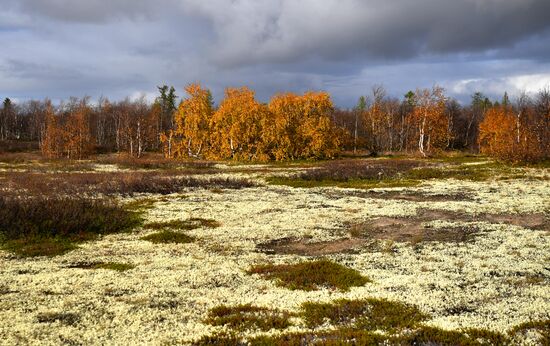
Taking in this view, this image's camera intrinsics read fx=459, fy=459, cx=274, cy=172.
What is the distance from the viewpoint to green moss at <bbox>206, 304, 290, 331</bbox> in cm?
1251

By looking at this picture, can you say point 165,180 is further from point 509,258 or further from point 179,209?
point 509,258

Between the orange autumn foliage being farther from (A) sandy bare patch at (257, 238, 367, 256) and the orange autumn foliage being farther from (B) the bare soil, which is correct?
(A) sandy bare patch at (257, 238, 367, 256)

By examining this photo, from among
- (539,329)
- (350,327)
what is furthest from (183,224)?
(539,329)

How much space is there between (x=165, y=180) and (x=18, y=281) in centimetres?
3239

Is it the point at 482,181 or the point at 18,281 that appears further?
the point at 482,181

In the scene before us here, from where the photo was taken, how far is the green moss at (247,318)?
12.5 m

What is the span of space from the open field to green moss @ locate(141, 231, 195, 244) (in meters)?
0.11

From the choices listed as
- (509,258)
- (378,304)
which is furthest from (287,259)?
(509,258)

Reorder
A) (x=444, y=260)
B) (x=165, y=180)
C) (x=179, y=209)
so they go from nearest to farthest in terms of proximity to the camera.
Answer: (x=444, y=260) < (x=179, y=209) < (x=165, y=180)

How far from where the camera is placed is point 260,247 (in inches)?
903

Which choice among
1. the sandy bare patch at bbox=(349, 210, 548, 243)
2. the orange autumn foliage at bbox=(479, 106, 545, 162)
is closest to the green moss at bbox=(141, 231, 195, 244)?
the sandy bare patch at bbox=(349, 210, 548, 243)

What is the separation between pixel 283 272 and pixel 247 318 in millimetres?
4938

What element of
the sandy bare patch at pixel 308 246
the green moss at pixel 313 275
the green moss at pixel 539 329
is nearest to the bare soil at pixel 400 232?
the sandy bare patch at pixel 308 246

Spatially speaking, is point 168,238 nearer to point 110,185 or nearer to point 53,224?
point 53,224
